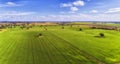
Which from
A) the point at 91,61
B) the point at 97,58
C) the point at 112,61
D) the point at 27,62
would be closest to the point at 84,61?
the point at 91,61

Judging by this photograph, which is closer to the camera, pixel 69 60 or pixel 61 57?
pixel 69 60

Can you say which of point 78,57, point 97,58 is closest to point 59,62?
point 78,57

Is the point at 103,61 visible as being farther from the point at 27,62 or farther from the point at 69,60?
the point at 27,62

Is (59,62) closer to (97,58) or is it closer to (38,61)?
(38,61)

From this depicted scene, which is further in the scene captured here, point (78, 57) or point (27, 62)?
point (78, 57)

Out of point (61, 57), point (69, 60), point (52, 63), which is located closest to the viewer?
point (52, 63)

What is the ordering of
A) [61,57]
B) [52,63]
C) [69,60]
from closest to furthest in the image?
[52,63], [69,60], [61,57]

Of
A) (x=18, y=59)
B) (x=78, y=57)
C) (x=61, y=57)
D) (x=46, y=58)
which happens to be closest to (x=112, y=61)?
(x=78, y=57)
